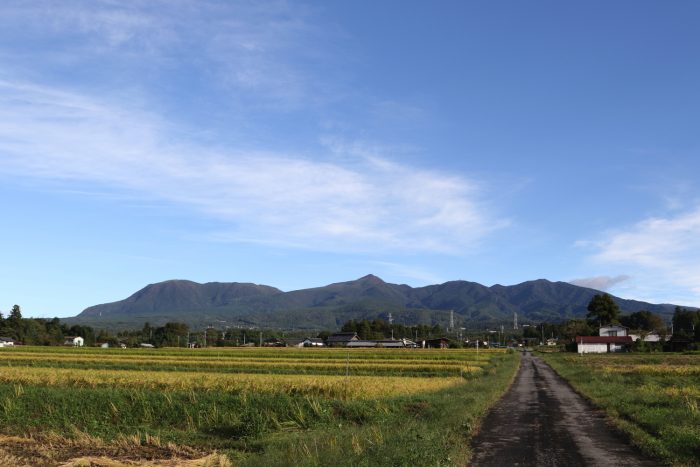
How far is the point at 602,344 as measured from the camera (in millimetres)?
131375

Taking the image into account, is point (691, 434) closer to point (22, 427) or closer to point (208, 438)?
point (208, 438)

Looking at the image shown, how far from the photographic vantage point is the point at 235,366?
57625 mm

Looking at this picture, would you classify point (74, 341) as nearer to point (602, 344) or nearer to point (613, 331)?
point (602, 344)

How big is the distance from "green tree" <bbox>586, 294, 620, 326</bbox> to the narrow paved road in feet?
485

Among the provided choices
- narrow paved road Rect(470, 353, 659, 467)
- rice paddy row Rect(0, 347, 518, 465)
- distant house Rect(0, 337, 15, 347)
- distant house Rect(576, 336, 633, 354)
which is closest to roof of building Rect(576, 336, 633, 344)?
distant house Rect(576, 336, 633, 354)

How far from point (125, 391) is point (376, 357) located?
58.6 m

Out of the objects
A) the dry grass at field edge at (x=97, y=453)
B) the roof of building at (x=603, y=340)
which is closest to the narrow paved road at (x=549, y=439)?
the dry grass at field edge at (x=97, y=453)

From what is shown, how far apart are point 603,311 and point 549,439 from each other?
16166 cm

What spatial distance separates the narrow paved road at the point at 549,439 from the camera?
51.6ft

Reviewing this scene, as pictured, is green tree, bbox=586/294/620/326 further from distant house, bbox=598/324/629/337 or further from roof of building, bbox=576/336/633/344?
roof of building, bbox=576/336/633/344

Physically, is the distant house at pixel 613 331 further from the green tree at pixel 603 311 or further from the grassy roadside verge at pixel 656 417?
the grassy roadside verge at pixel 656 417

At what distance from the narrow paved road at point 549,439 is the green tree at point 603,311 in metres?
148

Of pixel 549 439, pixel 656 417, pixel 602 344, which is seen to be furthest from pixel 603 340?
pixel 549 439

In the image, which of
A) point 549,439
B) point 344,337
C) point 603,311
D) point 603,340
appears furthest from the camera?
point 344,337
